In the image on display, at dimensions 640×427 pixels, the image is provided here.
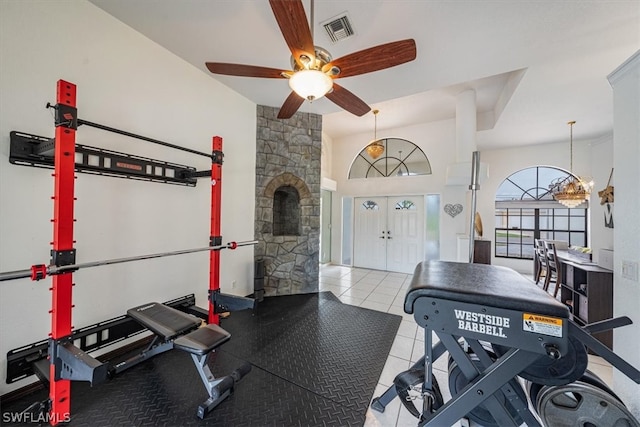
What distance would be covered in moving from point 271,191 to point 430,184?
12.6ft

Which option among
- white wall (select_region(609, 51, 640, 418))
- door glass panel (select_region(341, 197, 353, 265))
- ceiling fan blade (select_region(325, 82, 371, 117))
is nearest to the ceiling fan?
ceiling fan blade (select_region(325, 82, 371, 117))

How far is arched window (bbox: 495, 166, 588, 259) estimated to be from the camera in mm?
5938

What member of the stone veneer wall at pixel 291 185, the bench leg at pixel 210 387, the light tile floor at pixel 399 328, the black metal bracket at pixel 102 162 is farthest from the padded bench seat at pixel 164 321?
the stone veneer wall at pixel 291 185

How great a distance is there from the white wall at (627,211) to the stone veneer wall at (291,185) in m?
3.44

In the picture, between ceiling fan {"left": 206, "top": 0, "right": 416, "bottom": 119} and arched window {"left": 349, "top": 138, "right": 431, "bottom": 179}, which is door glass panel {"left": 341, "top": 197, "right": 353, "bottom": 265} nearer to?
arched window {"left": 349, "top": 138, "right": 431, "bottom": 179}

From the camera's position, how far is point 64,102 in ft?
4.77

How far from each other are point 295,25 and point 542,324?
6.90 ft

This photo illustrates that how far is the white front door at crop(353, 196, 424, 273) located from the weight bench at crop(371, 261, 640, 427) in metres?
4.51

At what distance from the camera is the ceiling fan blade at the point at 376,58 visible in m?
1.64

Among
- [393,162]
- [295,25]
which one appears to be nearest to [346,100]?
[295,25]

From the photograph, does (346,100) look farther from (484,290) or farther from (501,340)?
(501,340)

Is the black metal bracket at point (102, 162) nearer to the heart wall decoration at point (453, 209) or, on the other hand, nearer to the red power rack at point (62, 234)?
the red power rack at point (62, 234)

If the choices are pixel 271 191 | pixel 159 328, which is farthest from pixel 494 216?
pixel 159 328

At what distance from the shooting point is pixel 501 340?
1.04m
